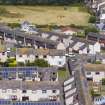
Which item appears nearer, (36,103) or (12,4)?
(36,103)

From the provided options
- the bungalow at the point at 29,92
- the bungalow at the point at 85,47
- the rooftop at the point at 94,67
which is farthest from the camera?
the bungalow at the point at 85,47

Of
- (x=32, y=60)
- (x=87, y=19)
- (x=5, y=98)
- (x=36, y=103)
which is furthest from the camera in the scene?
(x=87, y=19)

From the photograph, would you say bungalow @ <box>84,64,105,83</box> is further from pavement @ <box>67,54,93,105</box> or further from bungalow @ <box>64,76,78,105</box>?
bungalow @ <box>64,76,78,105</box>

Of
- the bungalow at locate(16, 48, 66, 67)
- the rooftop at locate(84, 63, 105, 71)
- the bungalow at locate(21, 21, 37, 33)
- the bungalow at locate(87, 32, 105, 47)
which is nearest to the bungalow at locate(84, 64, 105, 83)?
the rooftop at locate(84, 63, 105, 71)

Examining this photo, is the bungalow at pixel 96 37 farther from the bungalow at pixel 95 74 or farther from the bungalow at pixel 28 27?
the bungalow at pixel 95 74

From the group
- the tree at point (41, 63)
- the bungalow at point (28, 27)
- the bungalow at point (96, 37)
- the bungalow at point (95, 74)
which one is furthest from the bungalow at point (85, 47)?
the bungalow at point (28, 27)

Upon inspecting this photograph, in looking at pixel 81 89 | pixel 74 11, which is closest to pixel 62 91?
pixel 81 89

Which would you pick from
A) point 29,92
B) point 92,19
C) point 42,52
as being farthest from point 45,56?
point 92,19

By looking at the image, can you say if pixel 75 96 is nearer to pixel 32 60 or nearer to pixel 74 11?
pixel 32 60
